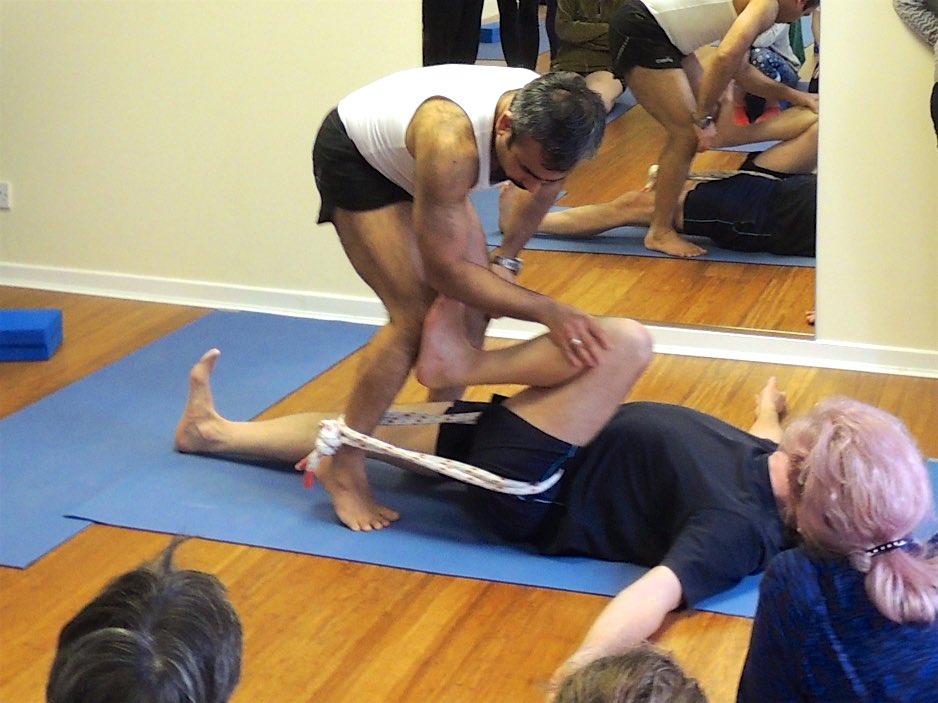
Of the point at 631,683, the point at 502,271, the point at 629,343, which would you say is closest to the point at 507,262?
the point at 502,271

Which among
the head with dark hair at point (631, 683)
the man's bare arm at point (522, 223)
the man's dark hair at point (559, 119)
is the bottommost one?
the man's bare arm at point (522, 223)

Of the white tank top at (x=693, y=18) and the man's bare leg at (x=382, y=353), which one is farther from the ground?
the white tank top at (x=693, y=18)

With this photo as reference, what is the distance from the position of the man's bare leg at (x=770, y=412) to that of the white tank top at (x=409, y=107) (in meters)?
0.93

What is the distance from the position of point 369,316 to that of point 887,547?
8.75ft

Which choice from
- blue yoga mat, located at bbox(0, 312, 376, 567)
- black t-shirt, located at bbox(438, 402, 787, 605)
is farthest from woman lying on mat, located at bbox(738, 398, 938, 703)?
blue yoga mat, located at bbox(0, 312, 376, 567)

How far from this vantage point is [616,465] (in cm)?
248

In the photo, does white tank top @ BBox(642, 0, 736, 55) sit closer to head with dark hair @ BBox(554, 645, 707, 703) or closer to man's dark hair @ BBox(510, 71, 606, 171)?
man's dark hair @ BBox(510, 71, 606, 171)

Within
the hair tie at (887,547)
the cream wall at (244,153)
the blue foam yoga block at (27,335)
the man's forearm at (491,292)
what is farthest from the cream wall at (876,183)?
the blue foam yoga block at (27,335)

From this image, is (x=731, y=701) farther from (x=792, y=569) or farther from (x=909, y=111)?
(x=909, y=111)

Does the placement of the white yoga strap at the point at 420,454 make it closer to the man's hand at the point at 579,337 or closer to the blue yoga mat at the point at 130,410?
the man's hand at the point at 579,337

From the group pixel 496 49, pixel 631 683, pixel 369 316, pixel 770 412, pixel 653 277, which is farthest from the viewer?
pixel 369 316

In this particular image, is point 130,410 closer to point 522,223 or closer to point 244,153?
point 244,153

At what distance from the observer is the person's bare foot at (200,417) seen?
2.94 metres

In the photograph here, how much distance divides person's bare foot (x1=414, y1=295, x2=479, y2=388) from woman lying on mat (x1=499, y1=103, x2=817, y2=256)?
1.24 metres
